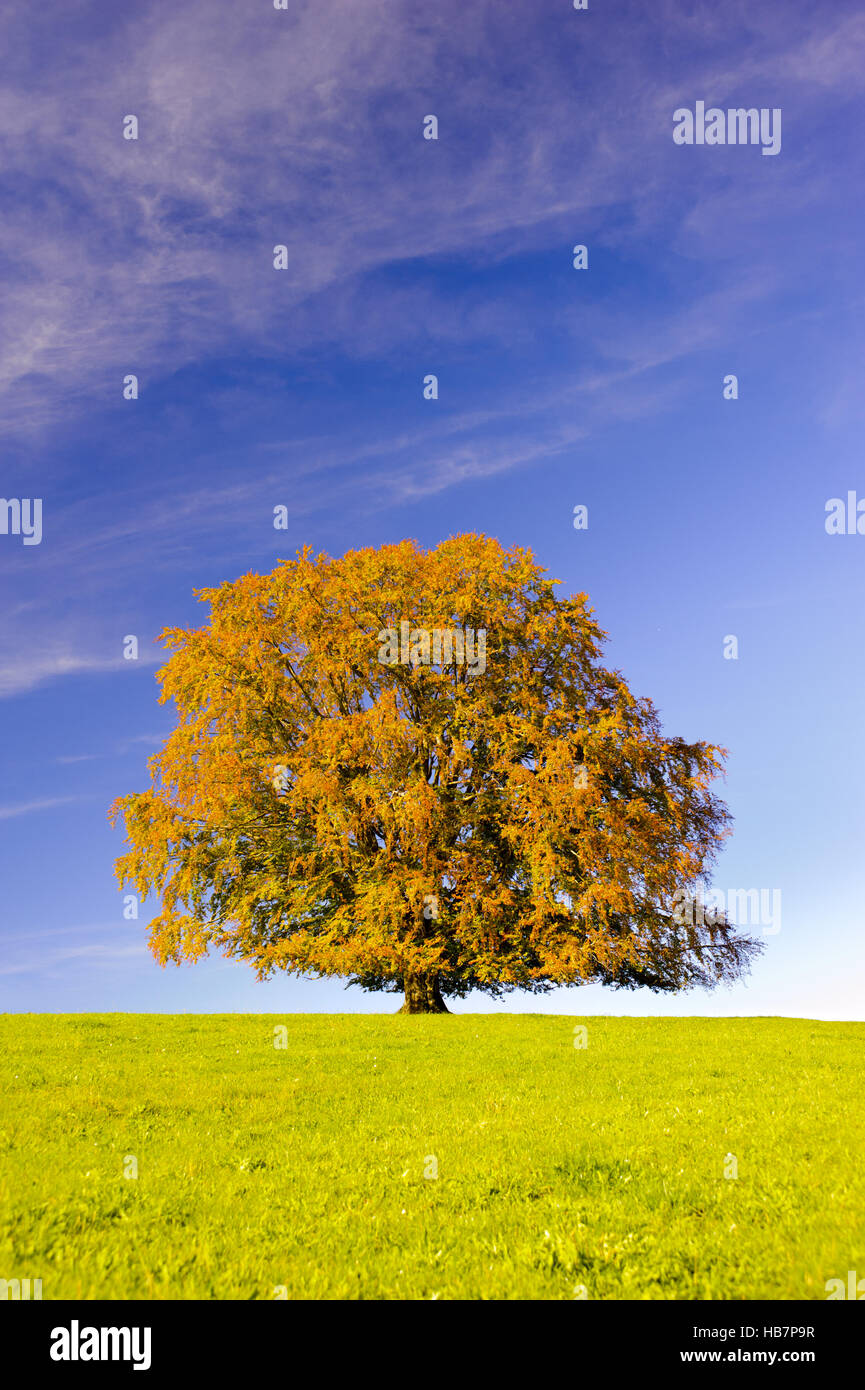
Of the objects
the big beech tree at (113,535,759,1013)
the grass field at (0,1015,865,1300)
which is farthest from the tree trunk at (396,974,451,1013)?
the grass field at (0,1015,865,1300)

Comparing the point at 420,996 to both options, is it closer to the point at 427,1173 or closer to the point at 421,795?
the point at 421,795

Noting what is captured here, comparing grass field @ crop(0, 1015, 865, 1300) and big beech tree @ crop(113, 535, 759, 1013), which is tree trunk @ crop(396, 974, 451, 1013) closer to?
big beech tree @ crop(113, 535, 759, 1013)

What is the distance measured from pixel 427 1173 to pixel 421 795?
16.9 metres

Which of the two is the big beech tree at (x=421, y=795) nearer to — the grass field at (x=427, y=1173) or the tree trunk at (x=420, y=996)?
the tree trunk at (x=420, y=996)

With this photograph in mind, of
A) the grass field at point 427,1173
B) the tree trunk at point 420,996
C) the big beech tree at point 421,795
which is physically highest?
the big beech tree at point 421,795

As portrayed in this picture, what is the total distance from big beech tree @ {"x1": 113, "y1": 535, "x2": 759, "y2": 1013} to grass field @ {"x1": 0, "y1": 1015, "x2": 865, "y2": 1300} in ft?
25.0

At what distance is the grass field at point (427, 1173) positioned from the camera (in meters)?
7.41

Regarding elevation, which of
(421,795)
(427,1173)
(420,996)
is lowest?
(420,996)

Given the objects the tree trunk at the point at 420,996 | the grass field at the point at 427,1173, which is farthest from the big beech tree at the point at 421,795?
the grass field at the point at 427,1173

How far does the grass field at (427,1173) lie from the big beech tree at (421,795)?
25.0ft

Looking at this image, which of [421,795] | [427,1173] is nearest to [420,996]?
[421,795]

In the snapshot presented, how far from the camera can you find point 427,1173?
10.2 meters

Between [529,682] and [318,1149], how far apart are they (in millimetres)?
20025
